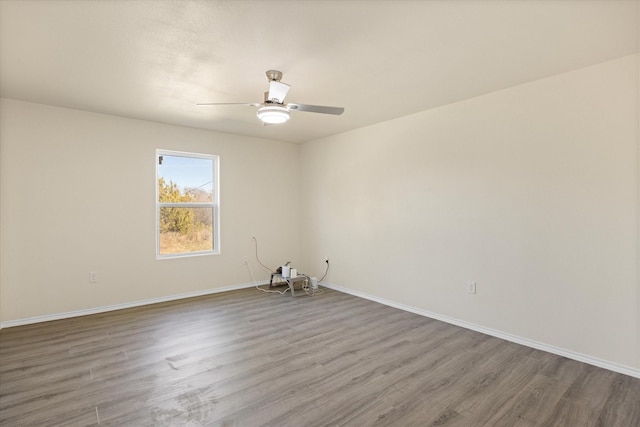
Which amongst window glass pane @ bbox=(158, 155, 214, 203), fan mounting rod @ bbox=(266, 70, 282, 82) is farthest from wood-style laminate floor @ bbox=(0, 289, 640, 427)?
fan mounting rod @ bbox=(266, 70, 282, 82)

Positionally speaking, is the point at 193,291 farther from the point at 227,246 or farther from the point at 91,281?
the point at 91,281

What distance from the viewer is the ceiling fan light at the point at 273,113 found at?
271cm

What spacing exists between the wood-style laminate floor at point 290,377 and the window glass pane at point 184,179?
1.81 meters

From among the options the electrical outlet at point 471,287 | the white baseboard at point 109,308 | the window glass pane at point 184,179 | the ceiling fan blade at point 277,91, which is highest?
the ceiling fan blade at point 277,91

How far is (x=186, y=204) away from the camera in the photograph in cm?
470

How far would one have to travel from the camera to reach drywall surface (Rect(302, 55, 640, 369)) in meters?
2.51

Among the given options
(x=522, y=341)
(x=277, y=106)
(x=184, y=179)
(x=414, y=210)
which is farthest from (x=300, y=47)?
(x=522, y=341)

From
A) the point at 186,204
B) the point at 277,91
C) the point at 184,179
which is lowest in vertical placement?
the point at 186,204

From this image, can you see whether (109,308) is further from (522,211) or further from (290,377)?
(522,211)

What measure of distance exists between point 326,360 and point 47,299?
3376mm

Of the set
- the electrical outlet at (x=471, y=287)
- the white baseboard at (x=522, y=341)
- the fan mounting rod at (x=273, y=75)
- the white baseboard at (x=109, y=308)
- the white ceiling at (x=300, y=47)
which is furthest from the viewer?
the white baseboard at (x=109, y=308)

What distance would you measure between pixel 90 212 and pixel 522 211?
4910 mm

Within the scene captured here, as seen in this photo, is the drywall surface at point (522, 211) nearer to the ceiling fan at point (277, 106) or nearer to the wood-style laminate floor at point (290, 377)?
the wood-style laminate floor at point (290, 377)

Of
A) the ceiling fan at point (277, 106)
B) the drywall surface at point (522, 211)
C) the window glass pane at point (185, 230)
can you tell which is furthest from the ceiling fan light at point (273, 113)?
the window glass pane at point (185, 230)
